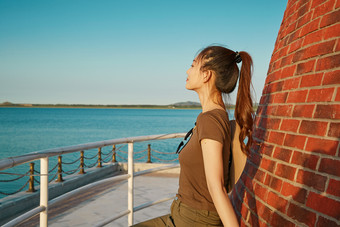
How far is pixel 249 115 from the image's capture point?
1.50m

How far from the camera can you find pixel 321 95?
1.40 m

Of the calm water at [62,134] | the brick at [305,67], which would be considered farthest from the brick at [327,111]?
the calm water at [62,134]

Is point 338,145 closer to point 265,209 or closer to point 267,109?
point 265,209

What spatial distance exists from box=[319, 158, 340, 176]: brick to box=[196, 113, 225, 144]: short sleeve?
444 millimetres

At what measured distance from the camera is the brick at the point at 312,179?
50.5 inches

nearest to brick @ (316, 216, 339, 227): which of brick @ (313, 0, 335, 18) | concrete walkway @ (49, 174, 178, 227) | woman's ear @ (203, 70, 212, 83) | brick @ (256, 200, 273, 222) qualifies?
brick @ (256, 200, 273, 222)

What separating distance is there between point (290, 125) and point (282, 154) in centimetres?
16

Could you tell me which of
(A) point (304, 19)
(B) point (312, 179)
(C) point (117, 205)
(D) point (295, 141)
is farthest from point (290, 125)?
(C) point (117, 205)

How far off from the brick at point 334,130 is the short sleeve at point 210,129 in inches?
18.1

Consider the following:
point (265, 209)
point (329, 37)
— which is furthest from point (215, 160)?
point (329, 37)

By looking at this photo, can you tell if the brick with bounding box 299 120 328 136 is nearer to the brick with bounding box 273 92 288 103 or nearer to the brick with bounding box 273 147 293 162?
the brick with bounding box 273 147 293 162

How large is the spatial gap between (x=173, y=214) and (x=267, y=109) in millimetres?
935

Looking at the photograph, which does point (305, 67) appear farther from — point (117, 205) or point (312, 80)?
point (117, 205)

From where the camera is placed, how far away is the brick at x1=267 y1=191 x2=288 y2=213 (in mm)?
1493
